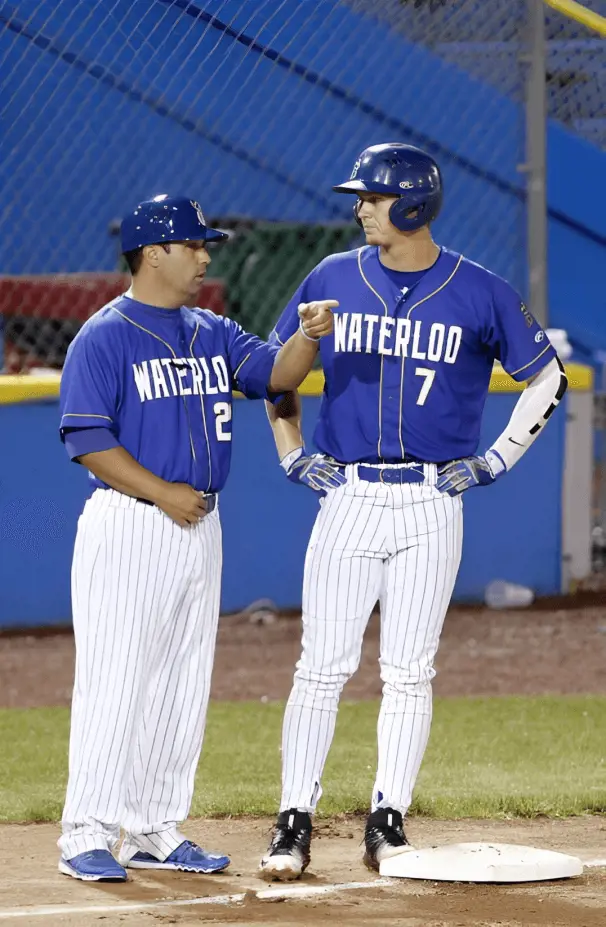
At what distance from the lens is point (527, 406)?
4.70 metres

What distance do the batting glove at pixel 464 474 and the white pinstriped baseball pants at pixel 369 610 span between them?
0.10ft

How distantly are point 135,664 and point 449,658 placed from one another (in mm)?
4301

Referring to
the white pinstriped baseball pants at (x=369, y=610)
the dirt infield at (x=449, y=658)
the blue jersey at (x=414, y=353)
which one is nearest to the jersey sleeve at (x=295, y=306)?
the blue jersey at (x=414, y=353)

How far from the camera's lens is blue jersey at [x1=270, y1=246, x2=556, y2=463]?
451cm

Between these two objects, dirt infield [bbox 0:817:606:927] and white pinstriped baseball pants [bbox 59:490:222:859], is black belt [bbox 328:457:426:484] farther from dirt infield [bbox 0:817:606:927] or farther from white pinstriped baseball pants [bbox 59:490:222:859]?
dirt infield [bbox 0:817:606:927]

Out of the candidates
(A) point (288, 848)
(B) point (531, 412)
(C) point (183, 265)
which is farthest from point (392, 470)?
(A) point (288, 848)

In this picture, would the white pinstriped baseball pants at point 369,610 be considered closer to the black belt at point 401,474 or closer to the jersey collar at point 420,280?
the black belt at point 401,474

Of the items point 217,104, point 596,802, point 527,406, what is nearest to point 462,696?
point 596,802

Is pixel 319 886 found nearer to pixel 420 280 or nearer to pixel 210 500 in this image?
pixel 210 500

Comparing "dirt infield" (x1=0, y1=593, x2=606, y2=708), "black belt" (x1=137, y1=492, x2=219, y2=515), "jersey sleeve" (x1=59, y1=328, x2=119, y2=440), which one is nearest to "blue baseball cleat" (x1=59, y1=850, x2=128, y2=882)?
"black belt" (x1=137, y1=492, x2=219, y2=515)

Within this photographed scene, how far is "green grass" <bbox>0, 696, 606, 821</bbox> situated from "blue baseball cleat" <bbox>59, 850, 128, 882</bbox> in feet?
3.12

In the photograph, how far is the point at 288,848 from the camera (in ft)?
14.7

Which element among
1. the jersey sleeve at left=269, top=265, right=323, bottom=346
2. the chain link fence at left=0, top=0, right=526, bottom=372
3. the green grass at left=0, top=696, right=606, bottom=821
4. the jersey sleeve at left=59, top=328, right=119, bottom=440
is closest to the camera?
the jersey sleeve at left=59, top=328, right=119, bottom=440

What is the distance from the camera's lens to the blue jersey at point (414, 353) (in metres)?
4.51
